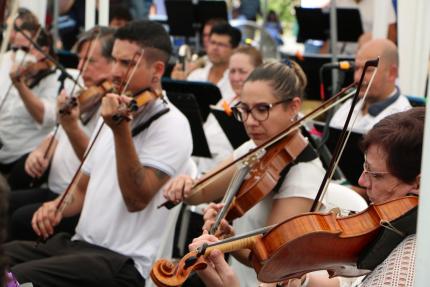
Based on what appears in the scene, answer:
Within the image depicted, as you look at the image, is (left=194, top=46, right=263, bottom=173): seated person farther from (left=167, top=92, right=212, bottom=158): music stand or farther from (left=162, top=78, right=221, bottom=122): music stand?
(left=167, top=92, right=212, bottom=158): music stand

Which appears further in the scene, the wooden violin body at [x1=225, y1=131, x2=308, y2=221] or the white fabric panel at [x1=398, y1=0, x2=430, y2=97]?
the white fabric panel at [x1=398, y1=0, x2=430, y2=97]

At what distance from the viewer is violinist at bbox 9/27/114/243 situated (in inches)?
151

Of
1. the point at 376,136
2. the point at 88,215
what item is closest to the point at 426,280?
the point at 376,136

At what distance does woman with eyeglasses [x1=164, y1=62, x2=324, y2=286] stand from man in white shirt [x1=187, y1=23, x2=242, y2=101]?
266cm

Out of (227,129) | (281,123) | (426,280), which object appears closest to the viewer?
(426,280)

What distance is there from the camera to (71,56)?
639 cm

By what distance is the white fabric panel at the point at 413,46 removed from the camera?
4.56 metres

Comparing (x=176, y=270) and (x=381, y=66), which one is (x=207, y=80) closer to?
(x=381, y=66)

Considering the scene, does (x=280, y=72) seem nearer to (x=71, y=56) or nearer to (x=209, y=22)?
(x=71, y=56)

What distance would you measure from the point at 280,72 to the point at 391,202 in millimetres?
1142

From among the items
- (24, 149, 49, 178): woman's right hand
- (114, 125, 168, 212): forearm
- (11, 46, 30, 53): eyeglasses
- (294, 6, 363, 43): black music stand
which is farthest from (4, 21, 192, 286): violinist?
(294, 6, 363, 43): black music stand

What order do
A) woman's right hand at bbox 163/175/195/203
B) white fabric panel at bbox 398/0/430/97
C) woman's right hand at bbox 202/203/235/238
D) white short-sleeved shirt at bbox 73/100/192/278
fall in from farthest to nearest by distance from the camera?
white fabric panel at bbox 398/0/430/97 → white short-sleeved shirt at bbox 73/100/192/278 → woman's right hand at bbox 163/175/195/203 → woman's right hand at bbox 202/203/235/238

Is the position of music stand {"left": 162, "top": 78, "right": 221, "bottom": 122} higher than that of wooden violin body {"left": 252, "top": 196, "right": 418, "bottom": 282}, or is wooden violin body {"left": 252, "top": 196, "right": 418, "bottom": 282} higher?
wooden violin body {"left": 252, "top": 196, "right": 418, "bottom": 282}

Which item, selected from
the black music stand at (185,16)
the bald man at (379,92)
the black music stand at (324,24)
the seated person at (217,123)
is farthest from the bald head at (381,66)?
the black music stand at (185,16)
